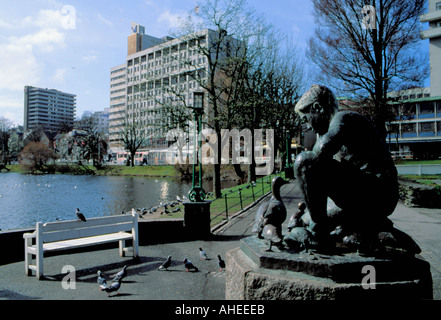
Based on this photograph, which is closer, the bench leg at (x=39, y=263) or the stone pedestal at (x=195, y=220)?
the bench leg at (x=39, y=263)

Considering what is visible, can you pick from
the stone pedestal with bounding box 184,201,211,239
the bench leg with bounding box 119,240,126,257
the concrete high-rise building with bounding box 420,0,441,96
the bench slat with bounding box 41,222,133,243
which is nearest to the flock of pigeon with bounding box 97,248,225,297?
the bench slat with bounding box 41,222,133,243

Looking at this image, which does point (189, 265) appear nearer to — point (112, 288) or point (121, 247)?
point (112, 288)

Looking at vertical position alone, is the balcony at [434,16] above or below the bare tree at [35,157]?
above

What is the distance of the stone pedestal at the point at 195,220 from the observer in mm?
8641

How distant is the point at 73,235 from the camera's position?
5.98 m

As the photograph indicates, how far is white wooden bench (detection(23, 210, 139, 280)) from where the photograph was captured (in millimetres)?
5453

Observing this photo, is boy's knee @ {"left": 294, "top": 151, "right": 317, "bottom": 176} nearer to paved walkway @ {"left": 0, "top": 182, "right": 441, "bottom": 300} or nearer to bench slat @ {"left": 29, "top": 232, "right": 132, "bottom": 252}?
paved walkway @ {"left": 0, "top": 182, "right": 441, "bottom": 300}

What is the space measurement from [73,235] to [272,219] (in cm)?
400

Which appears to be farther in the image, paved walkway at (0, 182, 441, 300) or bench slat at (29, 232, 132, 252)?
bench slat at (29, 232, 132, 252)

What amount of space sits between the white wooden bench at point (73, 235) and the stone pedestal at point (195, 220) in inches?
77.3

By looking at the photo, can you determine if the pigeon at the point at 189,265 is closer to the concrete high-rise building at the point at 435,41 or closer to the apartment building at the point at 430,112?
the apartment building at the point at 430,112

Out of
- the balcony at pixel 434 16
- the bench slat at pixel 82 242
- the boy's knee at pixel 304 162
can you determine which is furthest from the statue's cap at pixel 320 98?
the balcony at pixel 434 16

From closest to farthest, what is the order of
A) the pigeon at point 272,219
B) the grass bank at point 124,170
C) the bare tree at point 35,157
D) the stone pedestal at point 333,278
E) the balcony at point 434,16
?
the stone pedestal at point 333,278 → the pigeon at point 272,219 → the grass bank at point 124,170 → the balcony at point 434,16 → the bare tree at point 35,157

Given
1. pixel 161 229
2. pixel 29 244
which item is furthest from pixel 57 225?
pixel 161 229
